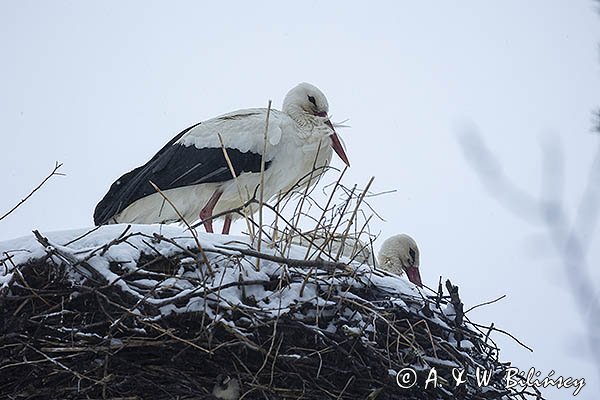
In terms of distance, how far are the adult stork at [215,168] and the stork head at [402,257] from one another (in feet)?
2.07

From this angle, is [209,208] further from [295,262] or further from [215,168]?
[295,262]

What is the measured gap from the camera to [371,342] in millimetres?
3125

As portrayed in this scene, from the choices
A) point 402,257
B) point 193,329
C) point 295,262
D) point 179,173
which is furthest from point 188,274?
point 402,257

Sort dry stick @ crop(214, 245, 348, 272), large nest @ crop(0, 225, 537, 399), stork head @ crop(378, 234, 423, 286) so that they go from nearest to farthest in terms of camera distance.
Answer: large nest @ crop(0, 225, 537, 399) → dry stick @ crop(214, 245, 348, 272) → stork head @ crop(378, 234, 423, 286)

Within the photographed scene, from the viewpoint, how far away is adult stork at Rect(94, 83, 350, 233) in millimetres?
5160

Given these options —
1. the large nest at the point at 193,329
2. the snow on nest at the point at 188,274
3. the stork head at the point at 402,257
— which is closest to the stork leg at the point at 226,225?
the stork head at the point at 402,257

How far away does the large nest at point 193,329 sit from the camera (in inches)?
119

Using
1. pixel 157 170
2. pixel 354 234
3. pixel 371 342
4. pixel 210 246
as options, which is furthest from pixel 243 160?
pixel 371 342

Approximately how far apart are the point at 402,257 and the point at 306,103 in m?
1.04

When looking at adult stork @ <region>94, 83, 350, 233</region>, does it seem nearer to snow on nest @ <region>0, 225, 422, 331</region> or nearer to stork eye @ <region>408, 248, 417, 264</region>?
stork eye @ <region>408, 248, 417, 264</region>

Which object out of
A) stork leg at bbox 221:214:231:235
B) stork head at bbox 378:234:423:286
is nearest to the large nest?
stork leg at bbox 221:214:231:235

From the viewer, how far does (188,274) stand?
3.23 meters

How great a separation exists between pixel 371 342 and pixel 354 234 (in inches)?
30.0

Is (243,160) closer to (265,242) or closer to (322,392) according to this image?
(265,242)
